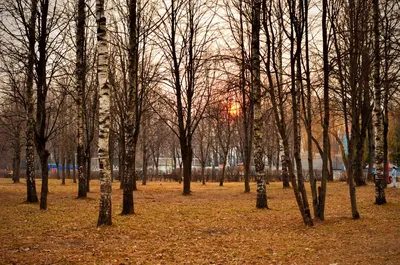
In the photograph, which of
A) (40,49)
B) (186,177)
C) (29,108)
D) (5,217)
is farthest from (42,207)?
(186,177)

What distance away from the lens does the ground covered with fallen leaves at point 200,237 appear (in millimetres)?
6715

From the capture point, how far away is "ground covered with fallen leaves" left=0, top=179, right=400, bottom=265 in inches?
264

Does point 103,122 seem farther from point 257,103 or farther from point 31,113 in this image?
point 31,113

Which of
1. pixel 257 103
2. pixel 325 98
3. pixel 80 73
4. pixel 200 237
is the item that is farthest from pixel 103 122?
pixel 80 73

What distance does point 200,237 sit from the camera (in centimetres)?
889

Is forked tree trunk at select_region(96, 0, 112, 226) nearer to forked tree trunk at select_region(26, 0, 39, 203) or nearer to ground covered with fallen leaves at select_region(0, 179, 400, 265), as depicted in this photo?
ground covered with fallen leaves at select_region(0, 179, 400, 265)

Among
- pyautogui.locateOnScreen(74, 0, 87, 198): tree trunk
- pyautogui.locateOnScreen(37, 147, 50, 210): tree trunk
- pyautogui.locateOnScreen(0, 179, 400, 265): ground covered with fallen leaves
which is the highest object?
pyautogui.locateOnScreen(74, 0, 87, 198): tree trunk

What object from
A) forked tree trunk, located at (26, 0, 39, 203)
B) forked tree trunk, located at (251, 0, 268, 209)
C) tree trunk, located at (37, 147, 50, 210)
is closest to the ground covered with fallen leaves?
tree trunk, located at (37, 147, 50, 210)

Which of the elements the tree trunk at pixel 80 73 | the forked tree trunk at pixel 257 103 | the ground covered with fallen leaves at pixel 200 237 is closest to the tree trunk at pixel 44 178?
the ground covered with fallen leaves at pixel 200 237

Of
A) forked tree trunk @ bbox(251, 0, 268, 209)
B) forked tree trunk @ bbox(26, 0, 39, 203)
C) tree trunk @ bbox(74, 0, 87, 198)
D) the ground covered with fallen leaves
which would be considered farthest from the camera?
tree trunk @ bbox(74, 0, 87, 198)

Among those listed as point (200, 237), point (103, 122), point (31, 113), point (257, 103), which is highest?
point (257, 103)

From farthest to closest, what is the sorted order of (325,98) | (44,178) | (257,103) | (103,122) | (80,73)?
(80,73) → (257,103) → (44,178) → (325,98) → (103,122)

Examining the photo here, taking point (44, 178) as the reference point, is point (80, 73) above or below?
above

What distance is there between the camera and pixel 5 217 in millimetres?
11641
